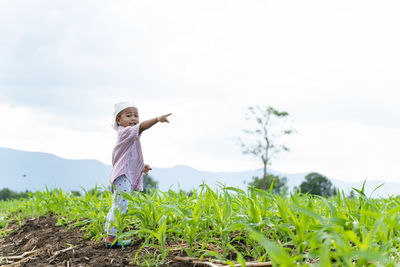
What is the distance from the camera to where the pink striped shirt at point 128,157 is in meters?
3.79

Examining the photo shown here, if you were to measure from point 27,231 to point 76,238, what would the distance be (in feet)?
4.93

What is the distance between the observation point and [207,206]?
3363mm

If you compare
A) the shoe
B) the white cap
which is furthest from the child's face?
the shoe

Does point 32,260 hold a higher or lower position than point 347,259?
lower

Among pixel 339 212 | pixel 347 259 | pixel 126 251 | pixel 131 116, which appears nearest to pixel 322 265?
pixel 347 259

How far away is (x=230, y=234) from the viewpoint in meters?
3.08

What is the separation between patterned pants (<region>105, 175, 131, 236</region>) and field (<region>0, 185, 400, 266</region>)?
103 mm

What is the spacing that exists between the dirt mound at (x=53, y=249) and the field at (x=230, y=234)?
0.01 m

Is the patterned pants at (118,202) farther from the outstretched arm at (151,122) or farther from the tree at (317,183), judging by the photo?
Answer: the tree at (317,183)

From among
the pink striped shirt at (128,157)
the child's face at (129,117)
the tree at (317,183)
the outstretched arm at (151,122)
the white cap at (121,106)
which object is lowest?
the tree at (317,183)

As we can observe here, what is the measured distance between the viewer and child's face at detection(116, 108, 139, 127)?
400 cm

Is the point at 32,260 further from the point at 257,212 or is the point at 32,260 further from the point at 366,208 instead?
the point at 366,208

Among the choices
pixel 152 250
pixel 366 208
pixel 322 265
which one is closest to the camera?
pixel 322 265

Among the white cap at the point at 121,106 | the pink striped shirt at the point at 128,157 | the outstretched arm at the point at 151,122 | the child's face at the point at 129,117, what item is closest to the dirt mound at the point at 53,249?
the pink striped shirt at the point at 128,157
